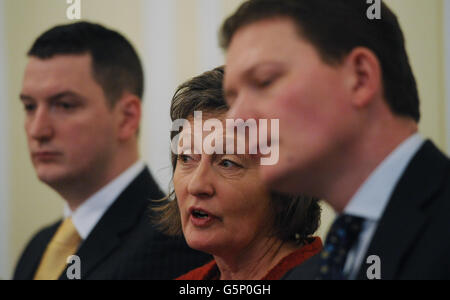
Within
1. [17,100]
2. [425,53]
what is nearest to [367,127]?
[425,53]

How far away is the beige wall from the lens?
1482mm

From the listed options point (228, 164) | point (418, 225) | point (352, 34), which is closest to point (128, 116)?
point (228, 164)

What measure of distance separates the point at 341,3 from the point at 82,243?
3.71ft

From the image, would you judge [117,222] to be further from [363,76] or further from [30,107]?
[363,76]

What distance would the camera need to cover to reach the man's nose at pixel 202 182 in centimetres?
137

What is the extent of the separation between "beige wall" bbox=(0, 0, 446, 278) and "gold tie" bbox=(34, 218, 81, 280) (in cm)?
34

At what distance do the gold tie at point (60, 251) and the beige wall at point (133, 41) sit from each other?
1.13ft

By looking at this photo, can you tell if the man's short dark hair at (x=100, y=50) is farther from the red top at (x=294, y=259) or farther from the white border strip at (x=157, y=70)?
the red top at (x=294, y=259)

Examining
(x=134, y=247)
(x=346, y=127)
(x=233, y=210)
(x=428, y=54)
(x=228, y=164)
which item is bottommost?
(x=134, y=247)

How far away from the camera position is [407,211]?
0.93 m

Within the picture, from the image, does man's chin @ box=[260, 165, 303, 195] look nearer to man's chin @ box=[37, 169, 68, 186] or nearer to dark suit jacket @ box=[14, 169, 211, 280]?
dark suit jacket @ box=[14, 169, 211, 280]

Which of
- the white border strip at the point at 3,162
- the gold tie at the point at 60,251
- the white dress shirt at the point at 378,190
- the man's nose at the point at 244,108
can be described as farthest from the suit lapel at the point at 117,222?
the white dress shirt at the point at 378,190

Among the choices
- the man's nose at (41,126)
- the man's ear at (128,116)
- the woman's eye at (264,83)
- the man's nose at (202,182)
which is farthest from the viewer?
the man's ear at (128,116)

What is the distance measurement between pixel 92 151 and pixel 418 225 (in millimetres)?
1169
